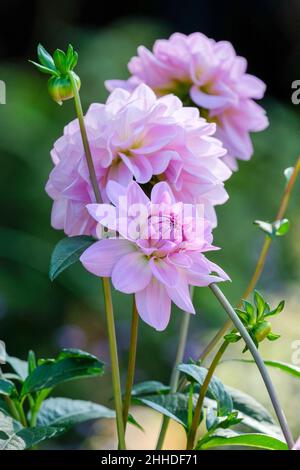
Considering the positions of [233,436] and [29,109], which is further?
[29,109]

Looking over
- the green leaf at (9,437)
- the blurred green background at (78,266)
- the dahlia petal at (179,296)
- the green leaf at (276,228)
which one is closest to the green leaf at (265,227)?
the green leaf at (276,228)

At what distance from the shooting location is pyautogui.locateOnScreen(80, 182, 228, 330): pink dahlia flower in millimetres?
447

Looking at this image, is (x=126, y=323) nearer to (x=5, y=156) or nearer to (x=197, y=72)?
(x=5, y=156)

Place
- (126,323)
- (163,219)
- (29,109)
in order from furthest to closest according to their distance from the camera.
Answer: (29,109), (126,323), (163,219)

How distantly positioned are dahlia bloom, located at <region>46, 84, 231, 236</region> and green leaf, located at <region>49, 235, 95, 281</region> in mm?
30

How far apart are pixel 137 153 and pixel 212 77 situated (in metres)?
0.24

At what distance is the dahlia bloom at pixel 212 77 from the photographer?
717 millimetres

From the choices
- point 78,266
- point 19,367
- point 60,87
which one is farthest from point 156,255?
point 78,266

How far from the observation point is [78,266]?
1919 mm

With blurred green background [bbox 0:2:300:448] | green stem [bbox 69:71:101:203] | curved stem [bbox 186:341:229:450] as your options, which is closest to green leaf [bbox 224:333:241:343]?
curved stem [bbox 186:341:229:450]

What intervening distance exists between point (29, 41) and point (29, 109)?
774mm

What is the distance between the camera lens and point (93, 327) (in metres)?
1.98

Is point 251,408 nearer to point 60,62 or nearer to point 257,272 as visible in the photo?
point 257,272

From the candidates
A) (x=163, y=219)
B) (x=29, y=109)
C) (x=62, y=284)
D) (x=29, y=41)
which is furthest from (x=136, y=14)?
(x=163, y=219)
